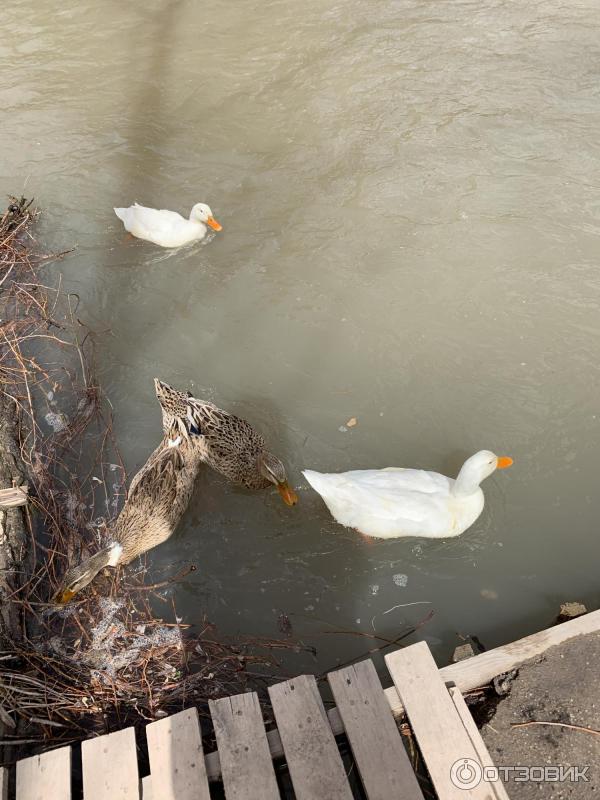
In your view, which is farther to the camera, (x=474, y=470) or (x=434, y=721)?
(x=474, y=470)

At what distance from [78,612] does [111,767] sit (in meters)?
0.95

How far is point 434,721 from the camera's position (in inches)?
101

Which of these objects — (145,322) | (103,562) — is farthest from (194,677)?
(145,322)

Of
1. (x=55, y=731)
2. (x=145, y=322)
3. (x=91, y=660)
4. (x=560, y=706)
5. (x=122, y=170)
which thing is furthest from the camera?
(x=122, y=170)

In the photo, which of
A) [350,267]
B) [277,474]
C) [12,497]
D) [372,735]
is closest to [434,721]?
[372,735]

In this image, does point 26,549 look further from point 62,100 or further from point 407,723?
point 62,100

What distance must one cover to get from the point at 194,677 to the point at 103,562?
0.81m

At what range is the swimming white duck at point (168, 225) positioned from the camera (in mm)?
4973

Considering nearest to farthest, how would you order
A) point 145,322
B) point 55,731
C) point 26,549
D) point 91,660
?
point 55,731, point 91,660, point 26,549, point 145,322

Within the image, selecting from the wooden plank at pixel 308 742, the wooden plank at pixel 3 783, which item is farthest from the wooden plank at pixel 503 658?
the wooden plank at pixel 3 783

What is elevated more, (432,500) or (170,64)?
(170,64)

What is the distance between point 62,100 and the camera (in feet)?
22.9

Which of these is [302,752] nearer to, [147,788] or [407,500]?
[147,788]

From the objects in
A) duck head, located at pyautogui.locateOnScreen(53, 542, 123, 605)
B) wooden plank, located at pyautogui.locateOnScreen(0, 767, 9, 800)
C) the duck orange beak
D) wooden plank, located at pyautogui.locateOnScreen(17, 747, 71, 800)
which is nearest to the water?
the duck orange beak
